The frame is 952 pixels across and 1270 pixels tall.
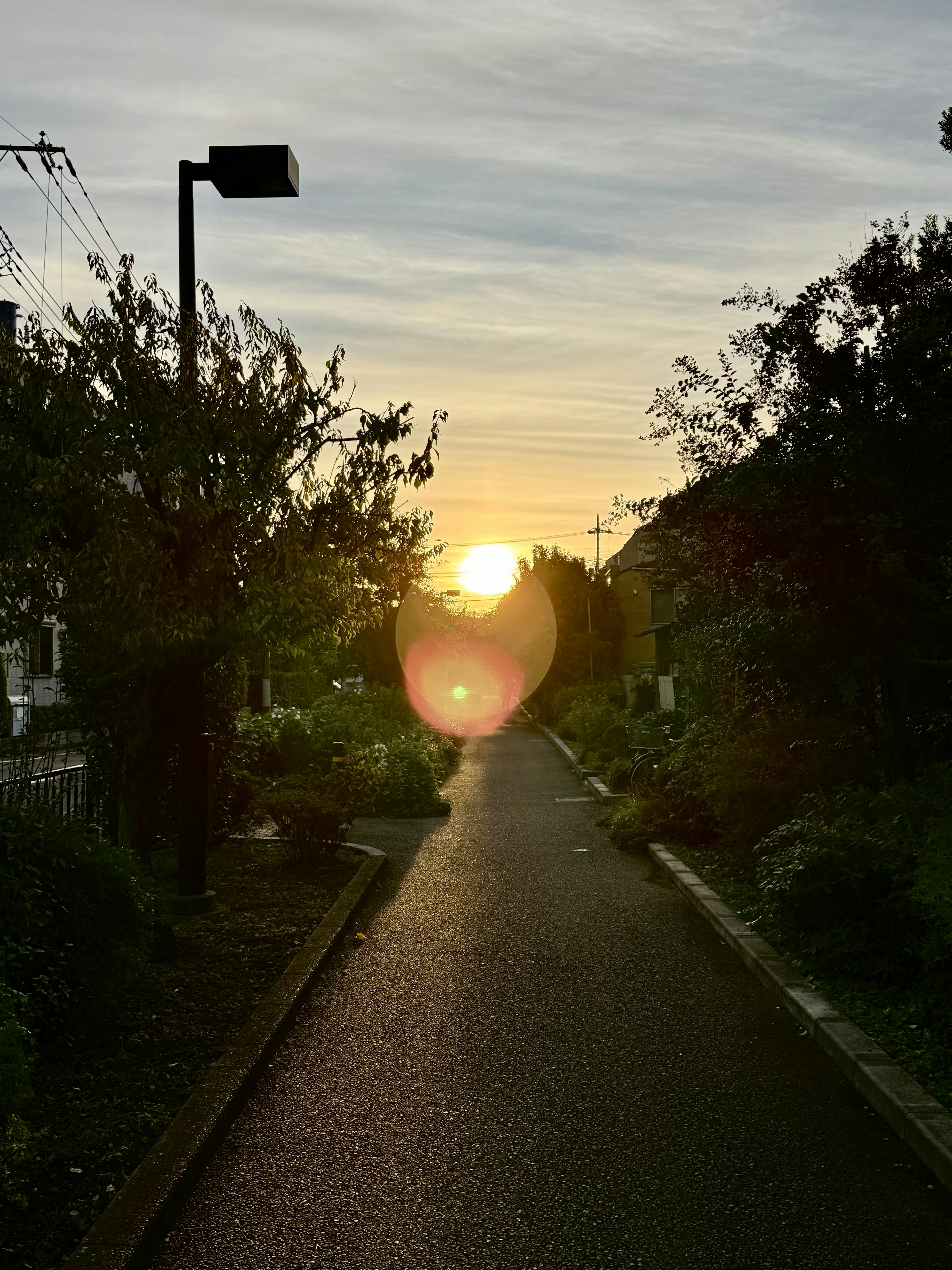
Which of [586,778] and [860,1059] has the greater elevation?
[860,1059]

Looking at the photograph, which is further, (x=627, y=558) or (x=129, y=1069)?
(x=627, y=558)

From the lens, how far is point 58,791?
10000 millimetres

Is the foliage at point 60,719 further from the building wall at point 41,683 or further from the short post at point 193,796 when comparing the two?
the short post at point 193,796

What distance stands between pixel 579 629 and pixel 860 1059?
49.6m

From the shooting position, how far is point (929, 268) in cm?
1216

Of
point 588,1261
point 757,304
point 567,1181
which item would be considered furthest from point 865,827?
point 757,304

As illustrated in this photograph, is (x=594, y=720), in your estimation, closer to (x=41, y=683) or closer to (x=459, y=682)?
(x=41, y=683)

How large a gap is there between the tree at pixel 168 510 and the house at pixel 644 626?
7092 millimetres

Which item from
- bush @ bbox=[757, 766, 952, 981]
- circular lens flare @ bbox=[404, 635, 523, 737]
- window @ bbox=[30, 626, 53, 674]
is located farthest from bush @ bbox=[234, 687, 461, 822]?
window @ bbox=[30, 626, 53, 674]

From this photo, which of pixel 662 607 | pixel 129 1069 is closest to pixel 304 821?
pixel 129 1069

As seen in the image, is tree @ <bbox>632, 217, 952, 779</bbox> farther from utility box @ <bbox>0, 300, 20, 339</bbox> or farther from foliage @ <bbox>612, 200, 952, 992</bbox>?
utility box @ <bbox>0, 300, 20, 339</bbox>

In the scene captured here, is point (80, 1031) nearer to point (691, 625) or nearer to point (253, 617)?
point (253, 617)

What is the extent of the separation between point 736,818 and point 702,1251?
299 inches

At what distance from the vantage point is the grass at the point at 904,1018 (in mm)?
5336
